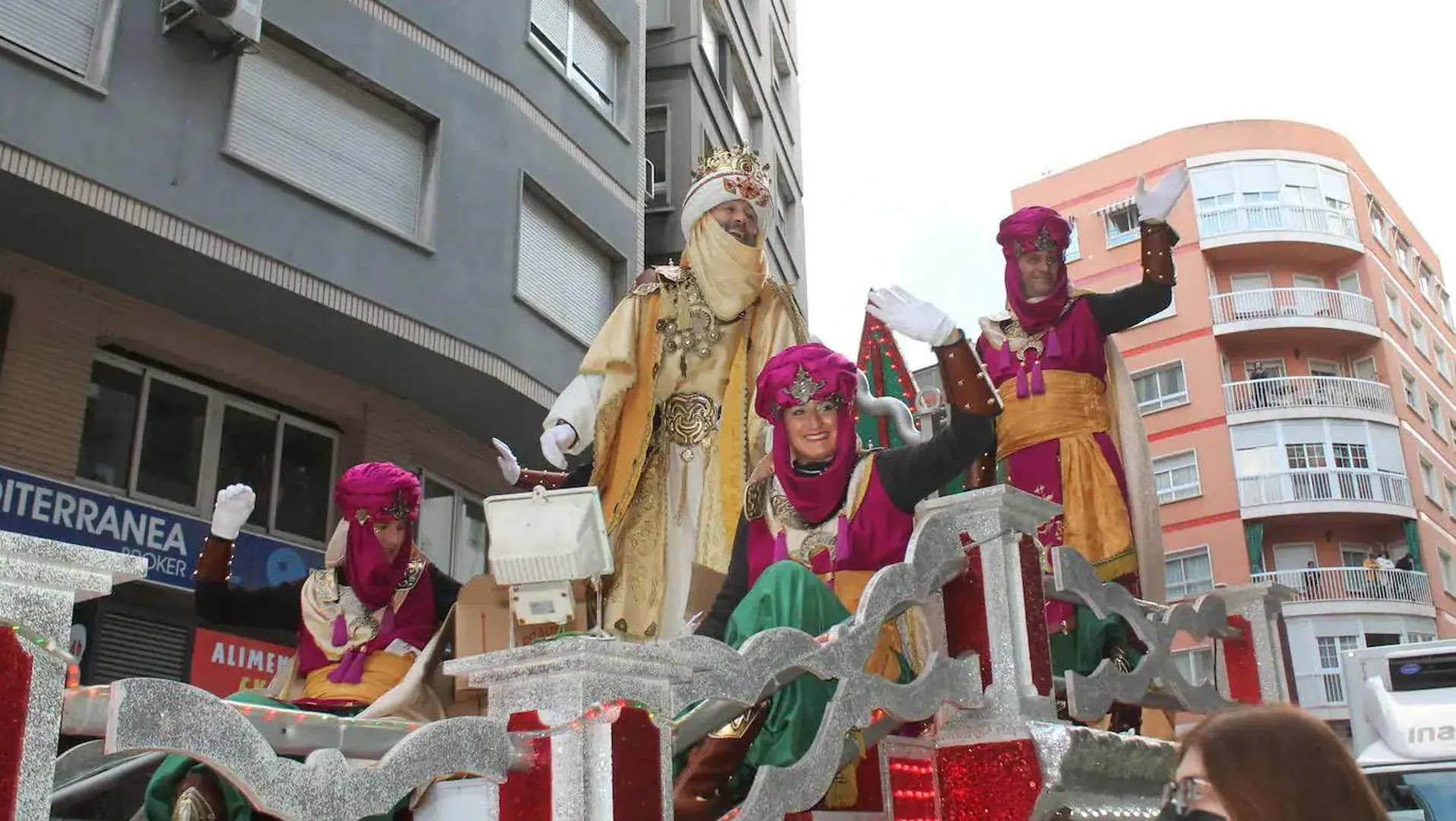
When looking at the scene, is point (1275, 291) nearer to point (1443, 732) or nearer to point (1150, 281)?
point (1443, 732)

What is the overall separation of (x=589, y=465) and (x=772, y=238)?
50.2 ft

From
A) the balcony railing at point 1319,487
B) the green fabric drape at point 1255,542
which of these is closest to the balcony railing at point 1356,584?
the green fabric drape at point 1255,542

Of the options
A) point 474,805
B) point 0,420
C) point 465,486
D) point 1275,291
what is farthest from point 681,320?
point 1275,291

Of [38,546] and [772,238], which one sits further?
[772,238]

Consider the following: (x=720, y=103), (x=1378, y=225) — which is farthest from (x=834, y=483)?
(x=1378, y=225)

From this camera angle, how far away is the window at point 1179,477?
92.3 feet

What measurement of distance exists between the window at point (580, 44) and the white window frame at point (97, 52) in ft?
15.6

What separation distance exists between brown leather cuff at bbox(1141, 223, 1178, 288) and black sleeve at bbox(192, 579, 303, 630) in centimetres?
358

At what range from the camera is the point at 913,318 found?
4270 millimetres

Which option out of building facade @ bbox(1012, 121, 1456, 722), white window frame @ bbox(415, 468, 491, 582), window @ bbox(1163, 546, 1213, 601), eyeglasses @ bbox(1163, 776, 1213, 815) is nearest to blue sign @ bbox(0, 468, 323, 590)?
white window frame @ bbox(415, 468, 491, 582)

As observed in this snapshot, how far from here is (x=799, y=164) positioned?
82.4ft

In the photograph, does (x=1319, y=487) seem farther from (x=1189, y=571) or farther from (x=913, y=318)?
(x=913, y=318)

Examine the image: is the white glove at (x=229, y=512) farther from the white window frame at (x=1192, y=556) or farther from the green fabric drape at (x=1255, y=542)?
the green fabric drape at (x=1255, y=542)

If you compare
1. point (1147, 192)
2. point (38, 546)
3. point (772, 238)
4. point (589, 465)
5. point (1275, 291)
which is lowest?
point (38, 546)
